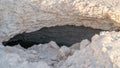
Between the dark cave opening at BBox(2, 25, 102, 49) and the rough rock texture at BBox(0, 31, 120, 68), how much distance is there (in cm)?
7

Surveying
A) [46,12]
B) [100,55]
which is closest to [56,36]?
[46,12]

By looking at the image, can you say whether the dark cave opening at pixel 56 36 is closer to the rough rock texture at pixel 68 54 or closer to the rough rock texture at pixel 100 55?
the rough rock texture at pixel 68 54

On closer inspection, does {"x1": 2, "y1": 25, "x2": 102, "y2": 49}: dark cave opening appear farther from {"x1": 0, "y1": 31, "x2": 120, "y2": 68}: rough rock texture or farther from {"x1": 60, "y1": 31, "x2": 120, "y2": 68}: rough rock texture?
{"x1": 60, "y1": 31, "x2": 120, "y2": 68}: rough rock texture

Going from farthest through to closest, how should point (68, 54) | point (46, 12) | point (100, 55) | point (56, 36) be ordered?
1. point (56, 36)
2. point (46, 12)
3. point (68, 54)
4. point (100, 55)

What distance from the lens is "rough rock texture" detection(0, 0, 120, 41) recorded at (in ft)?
6.13

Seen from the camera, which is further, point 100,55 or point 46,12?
point 46,12

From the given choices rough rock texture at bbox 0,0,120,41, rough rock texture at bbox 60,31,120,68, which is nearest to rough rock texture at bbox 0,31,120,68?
rough rock texture at bbox 60,31,120,68

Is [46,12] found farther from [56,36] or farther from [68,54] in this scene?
[68,54]

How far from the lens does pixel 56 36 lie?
80.9 inches

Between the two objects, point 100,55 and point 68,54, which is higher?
point 100,55

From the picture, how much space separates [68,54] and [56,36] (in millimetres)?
308

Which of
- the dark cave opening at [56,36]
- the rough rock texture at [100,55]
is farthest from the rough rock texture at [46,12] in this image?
the rough rock texture at [100,55]

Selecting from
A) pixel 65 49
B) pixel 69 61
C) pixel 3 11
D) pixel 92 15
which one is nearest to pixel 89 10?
pixel 92 15

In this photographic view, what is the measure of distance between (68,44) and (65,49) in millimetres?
281
